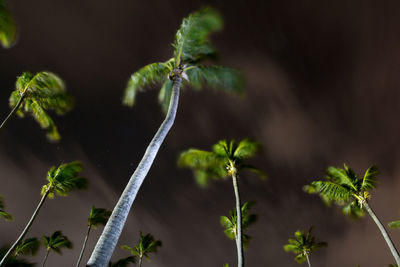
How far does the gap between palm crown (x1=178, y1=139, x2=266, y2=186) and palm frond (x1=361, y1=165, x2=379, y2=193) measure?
24.7 feet

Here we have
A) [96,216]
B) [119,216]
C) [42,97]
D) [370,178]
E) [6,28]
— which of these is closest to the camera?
[119,216]

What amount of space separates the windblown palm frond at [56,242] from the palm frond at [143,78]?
2572 centimetres

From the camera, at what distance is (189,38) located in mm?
9914

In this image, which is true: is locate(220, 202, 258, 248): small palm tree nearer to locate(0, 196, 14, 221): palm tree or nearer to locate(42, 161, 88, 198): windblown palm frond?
locate(42, 161, 88, 198): windblown palm frond

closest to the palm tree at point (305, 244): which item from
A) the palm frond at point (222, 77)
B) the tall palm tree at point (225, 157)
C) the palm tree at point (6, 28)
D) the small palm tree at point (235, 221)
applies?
the small palm tree at point (235, 221)

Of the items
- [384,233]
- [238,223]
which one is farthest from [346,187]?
[238,223]

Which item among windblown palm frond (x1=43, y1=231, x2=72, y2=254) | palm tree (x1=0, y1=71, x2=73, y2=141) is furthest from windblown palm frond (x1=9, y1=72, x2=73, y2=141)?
windblown palm frond (x1=43, y1=231, x2=72, y2=254)

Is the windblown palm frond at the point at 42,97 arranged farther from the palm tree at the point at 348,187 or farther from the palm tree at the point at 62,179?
the palm tree at the point at 348,187

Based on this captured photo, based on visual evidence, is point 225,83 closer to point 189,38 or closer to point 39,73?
point 189,38

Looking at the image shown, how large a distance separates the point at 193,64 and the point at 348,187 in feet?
45.6

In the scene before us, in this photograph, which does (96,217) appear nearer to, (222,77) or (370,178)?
(222,77)

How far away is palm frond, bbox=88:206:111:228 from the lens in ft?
83.5

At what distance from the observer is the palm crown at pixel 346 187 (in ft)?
48.4

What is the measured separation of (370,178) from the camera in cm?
1483
